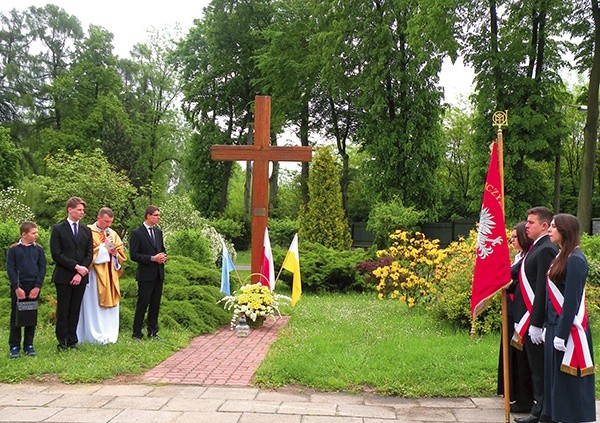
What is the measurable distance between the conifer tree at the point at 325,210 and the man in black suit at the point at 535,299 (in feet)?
57.4

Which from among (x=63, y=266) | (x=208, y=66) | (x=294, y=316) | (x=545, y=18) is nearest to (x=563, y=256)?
(x=63, y=266)

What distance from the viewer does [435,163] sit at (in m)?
28.4

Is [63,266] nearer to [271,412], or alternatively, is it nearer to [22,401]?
[22,401]

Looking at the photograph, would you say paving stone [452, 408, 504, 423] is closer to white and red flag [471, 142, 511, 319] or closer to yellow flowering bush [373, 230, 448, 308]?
white and red flag [471, 142, 511, 319]

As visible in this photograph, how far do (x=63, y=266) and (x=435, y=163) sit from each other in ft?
76.5

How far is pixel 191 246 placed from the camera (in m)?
15.8

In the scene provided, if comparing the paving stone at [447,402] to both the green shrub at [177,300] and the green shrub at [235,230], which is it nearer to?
the green shrub at [177,300]

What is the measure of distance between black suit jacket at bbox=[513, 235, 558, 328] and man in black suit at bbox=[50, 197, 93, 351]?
524cm

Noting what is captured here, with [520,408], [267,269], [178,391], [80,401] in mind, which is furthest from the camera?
[267,269]

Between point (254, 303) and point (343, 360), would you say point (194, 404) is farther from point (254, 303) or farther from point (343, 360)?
point (254, 303)

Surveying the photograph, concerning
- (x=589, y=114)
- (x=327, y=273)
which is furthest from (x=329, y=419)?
(x=589, y=114)

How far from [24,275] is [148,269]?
1.75 m

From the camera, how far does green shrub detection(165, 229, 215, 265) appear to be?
51.8 ft

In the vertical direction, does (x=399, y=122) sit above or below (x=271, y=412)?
above
